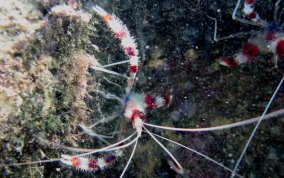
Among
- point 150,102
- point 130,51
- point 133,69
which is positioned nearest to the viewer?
point 130,51

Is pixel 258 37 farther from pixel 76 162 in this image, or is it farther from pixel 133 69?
pixel 76 162

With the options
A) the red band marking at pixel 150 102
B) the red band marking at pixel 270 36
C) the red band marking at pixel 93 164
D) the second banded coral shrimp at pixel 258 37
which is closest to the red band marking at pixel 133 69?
the red band marking at pixel 150 102

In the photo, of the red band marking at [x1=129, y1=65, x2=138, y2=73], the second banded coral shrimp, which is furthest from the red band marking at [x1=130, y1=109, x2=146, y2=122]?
the second banded coral shrimp

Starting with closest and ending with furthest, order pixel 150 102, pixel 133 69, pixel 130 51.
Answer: pixel 130 51 < pixel 133 69 < pixel 150 102

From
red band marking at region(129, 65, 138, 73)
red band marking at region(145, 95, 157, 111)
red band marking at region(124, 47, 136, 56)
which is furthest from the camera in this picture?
red band marking at region(145, 95, 157, 111)

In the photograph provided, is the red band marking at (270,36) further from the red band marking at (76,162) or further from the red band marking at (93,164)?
the red band marking at (76,162)

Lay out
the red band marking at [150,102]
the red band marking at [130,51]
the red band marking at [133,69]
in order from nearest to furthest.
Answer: the red band marking at [130,51] → the red band marking at [133,69] → the red band marking at [150,102]

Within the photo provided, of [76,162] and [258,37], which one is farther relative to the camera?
[258,37]

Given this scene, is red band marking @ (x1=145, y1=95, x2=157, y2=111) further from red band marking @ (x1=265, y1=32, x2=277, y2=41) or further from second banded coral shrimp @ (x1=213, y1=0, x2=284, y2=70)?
red band marking @ (x1=265, y1=32, x2=277, y2=41)

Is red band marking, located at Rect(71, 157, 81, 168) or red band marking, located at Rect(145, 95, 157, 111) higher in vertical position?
red band marking, located at Rect(145, 95, 157, 111)

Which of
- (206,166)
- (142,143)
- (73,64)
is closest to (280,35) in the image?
(206,166)

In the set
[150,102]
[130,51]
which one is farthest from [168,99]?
[130,51]

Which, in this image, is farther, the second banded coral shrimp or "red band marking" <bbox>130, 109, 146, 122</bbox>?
"red band marking" <bbox>130, 109, 146, 122</bbox>
